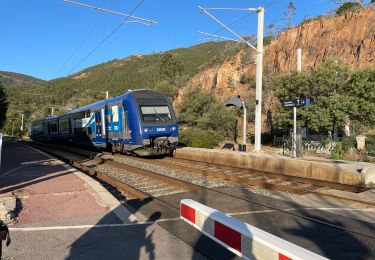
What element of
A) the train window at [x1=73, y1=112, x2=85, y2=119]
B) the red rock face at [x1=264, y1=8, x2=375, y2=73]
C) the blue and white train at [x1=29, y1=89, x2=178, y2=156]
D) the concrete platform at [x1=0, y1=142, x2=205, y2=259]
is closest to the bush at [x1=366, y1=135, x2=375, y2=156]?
the blue and white train at [x1=29, y1=89, x2=178, y2=156]

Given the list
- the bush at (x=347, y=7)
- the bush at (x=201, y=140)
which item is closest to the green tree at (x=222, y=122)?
the bush at (x=201, y=140)

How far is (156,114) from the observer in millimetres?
20125

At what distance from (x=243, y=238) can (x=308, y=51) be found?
5010 centimetres

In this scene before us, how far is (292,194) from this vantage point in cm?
1066

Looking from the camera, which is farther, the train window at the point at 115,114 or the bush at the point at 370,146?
the bush at the point at 370,146

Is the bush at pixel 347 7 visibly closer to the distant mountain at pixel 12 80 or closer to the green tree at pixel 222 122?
the green tree at pixel 222 122

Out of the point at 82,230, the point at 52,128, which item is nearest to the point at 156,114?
the point at 82,230

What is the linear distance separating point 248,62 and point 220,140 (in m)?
25.6

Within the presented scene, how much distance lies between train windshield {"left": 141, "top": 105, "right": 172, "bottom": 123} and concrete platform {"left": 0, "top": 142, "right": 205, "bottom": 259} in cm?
908

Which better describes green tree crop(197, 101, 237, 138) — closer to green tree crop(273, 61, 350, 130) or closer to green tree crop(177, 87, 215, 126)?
green tree crop(177, 87, 215, 126)

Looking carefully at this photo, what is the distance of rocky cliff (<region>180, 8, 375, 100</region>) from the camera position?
4378 cm

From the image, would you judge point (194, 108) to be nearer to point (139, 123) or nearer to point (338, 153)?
point (338, 153)

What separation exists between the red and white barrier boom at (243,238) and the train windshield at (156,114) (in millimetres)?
15619

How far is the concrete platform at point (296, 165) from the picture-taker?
12.7 m
